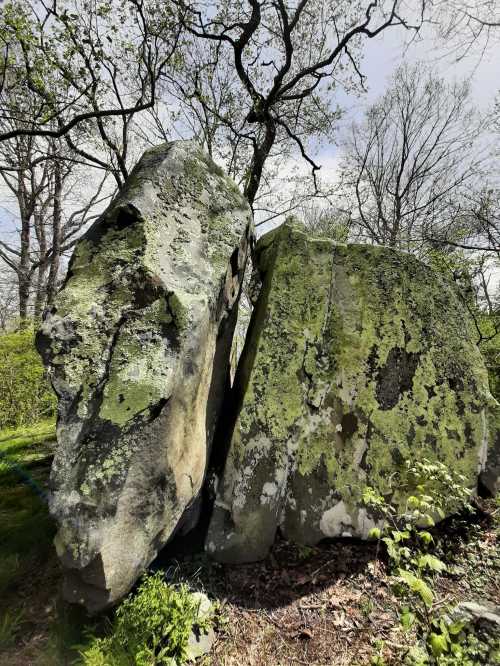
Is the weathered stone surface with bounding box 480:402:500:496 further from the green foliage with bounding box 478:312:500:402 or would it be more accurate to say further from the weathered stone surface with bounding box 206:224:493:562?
the green foliage with bounding box 478:312:500:402

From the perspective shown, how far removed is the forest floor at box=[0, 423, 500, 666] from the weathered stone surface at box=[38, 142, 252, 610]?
600 millimetres

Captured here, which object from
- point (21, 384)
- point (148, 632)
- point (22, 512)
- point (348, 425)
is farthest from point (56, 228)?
point (148, 632)

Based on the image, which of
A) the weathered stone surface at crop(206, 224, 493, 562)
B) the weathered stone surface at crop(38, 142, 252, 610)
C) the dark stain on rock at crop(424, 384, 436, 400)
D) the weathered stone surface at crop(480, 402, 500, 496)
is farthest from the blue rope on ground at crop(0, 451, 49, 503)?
the weathered stone surface at crop(480, 402, 500, 496)

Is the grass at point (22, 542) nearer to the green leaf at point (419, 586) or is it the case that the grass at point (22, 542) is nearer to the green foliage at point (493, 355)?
the green leaf at point (419, 586)

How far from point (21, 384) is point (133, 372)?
8681mm

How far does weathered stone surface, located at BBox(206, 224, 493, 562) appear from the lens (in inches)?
141

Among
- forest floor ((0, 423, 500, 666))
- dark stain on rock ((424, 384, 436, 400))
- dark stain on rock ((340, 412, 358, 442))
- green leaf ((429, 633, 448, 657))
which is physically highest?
dark stain on rock ((424, 384, 436, 400))

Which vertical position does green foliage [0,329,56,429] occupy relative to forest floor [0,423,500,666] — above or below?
above

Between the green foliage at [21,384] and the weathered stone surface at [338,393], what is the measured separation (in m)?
7.41

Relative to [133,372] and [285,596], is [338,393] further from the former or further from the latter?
[133,372]

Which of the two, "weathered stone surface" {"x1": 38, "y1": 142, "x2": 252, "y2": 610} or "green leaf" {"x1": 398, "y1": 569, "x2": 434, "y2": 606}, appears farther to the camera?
"weathered stone surface" {"x1": 38, "y1": 142, "x2": 252, "y2": 610}

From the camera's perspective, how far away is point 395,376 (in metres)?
4.04

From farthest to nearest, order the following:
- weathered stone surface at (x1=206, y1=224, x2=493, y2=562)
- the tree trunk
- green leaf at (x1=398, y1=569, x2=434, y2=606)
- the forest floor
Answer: the tree trunk → weathered stone surface at (x1=206, y1=224, x2=493, y2=562) → the forest floor → green leaf at (x1=398, y1=569, x2=434, y2=606)

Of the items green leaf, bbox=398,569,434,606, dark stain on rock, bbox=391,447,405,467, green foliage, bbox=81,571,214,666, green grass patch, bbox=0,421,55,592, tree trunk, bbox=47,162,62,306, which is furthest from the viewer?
tree trunk, bbox=47,162,62,306
